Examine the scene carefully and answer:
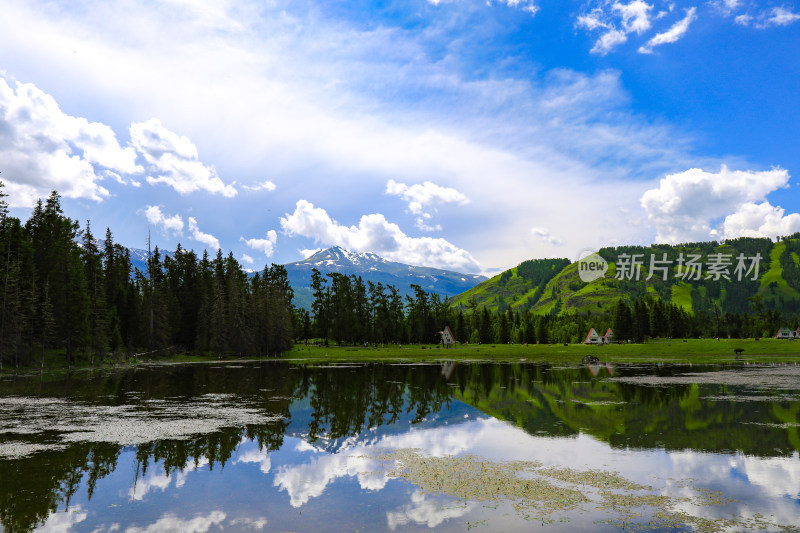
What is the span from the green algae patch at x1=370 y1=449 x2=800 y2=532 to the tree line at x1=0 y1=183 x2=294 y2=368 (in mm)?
70984

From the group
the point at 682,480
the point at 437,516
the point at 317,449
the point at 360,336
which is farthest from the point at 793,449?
the point at 360,336

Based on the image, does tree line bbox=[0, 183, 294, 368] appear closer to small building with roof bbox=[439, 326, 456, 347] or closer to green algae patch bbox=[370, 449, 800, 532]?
small building with roof bbox=[439, 326, 456, 347]

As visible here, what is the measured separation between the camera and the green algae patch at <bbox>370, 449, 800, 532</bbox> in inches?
516

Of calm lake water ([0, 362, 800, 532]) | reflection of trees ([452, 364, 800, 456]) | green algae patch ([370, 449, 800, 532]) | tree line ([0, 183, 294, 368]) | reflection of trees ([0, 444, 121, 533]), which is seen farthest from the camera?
tree line ([0, 183, 294, 368])

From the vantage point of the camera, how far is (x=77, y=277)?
80.0 meters

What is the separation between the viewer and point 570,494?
51.1 ft

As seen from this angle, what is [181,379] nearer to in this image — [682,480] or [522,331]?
[682,480]

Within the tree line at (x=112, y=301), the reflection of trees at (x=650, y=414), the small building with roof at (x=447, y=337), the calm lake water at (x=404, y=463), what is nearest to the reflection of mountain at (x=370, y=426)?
the calm lake water at (x=404, y=463)

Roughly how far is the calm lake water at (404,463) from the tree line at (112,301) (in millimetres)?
39110

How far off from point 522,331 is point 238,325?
115481 mm

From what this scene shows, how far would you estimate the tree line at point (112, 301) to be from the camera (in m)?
70.2

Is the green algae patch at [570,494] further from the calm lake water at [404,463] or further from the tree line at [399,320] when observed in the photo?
the tree line at [399,320]

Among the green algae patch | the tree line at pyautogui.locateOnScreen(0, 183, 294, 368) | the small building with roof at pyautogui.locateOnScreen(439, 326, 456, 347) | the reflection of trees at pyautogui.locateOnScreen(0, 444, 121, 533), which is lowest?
the green algae patch

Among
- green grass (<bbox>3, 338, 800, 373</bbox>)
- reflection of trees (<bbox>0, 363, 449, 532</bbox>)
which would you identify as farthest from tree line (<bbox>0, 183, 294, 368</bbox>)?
reflection of trees (<bbox>0, 363, 449, 532</bbox>)
